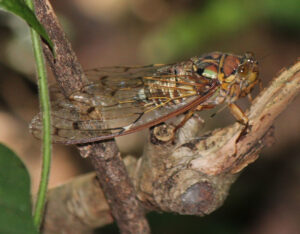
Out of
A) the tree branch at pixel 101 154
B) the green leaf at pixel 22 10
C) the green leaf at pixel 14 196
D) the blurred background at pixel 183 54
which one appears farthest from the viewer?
the blurred background at pixel 183 54

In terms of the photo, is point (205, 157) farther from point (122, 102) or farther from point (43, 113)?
point (43, 113)

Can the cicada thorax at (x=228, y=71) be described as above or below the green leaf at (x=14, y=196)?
above

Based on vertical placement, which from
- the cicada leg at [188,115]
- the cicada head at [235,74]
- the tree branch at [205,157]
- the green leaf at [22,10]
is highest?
the green leaf at [22,10]

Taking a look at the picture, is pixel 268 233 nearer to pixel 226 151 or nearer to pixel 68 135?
pixel 226 151

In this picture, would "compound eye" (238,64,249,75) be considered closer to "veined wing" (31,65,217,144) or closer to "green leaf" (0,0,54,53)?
"veined wing" (31,65,217,144)

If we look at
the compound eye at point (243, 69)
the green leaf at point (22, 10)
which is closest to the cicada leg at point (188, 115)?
the compound eye at point (243, 69)

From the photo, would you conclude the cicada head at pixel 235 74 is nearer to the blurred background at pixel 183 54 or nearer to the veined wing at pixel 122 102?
the veined wing at pixel 122 102

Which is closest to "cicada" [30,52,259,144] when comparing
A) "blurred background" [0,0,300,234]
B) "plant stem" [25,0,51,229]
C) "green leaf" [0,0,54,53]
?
"plant stem" [25,0,51,229]

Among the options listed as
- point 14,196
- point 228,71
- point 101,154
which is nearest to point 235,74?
point 228,71
